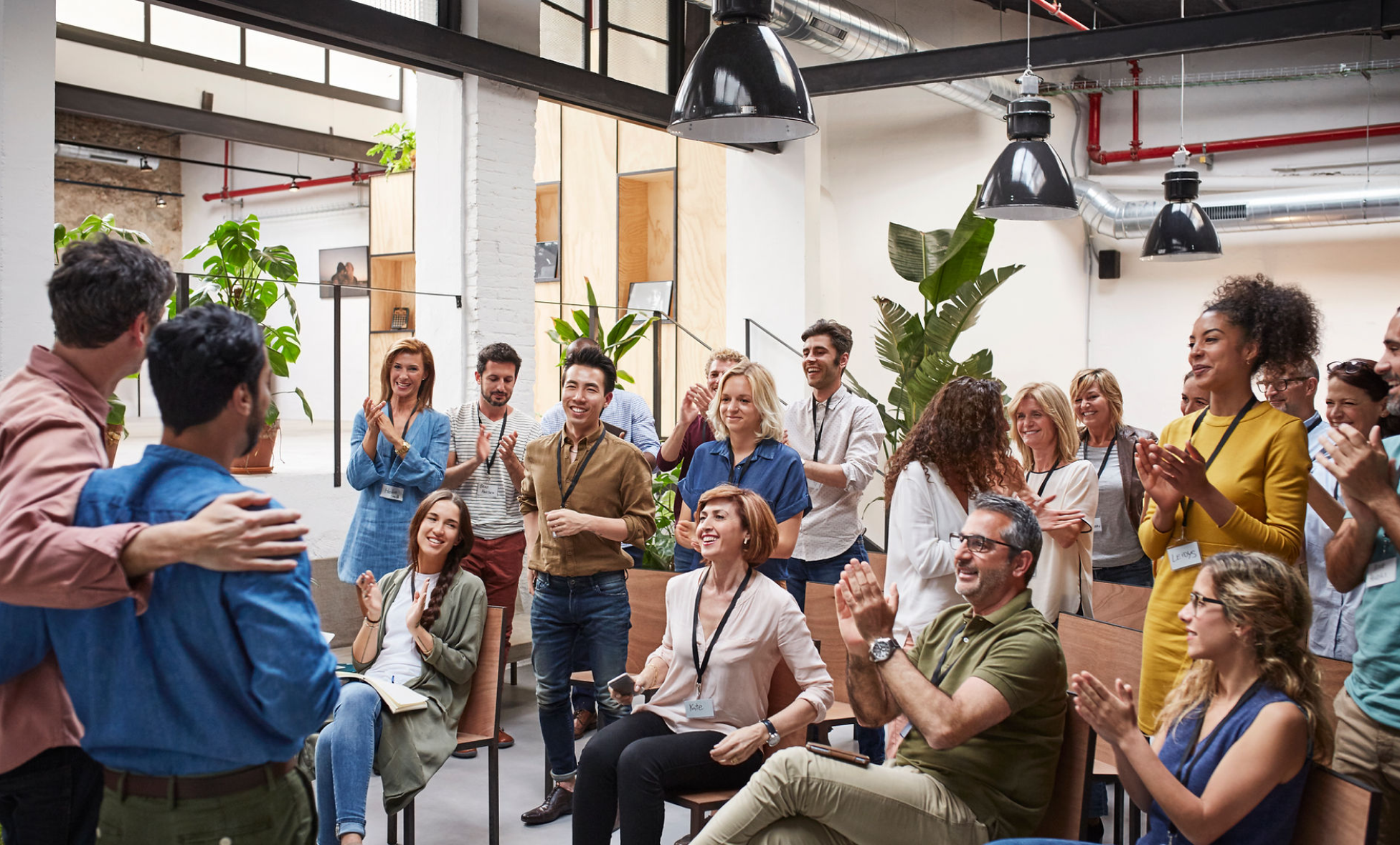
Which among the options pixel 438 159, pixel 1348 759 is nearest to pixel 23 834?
pixel 1348 759

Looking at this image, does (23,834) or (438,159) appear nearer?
(23,834)

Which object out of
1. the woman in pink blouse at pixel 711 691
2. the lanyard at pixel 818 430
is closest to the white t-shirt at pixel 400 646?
the woman in pink blouse at pixel 711 691

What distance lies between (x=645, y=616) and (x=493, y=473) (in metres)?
1.14

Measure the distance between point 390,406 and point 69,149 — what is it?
11831mm

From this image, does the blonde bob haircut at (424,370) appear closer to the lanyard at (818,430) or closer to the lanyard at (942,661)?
the lanyard at (818,430)

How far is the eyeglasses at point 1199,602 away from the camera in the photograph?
2041 mm

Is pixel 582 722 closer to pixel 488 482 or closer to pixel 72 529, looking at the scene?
pixel 488 482

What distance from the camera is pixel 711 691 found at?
2.92 metres

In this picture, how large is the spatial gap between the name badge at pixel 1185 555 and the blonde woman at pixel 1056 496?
44 centimetres

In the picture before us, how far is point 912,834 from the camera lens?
2301 mm


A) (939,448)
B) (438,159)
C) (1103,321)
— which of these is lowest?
(939,448)

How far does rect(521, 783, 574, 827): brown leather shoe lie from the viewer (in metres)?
3.69

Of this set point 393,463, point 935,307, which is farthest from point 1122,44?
point 393,463

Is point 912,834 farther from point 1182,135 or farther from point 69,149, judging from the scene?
point 69,149
